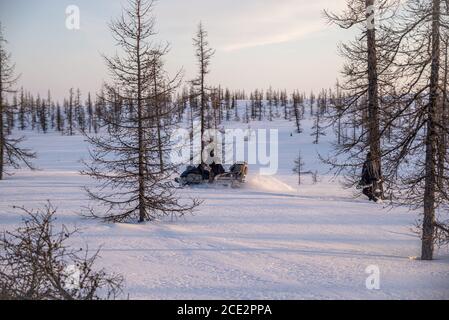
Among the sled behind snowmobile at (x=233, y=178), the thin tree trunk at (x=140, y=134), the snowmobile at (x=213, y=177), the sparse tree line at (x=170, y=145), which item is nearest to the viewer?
the sparse tree line at (x=170, y=145)

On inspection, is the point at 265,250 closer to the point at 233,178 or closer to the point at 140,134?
the point at 140,134

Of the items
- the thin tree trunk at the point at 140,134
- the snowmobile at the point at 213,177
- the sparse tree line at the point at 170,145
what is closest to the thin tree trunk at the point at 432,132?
the sparse tree line at the point at 170,145

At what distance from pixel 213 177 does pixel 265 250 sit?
51.0ft

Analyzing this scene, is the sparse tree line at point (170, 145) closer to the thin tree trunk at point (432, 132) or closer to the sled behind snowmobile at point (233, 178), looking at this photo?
the thin tree trunk at point (432, 132)

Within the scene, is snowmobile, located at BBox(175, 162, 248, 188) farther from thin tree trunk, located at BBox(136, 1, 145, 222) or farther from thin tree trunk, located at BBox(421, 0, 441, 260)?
thin tree trunk, located at BBox(421, 0, 441, 260)

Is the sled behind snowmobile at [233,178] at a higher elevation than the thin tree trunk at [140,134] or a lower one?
lower

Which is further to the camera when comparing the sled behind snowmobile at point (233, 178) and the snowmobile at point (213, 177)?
the snowmobile at point (213, 177)

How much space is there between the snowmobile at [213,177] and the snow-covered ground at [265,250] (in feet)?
Result: 19.4

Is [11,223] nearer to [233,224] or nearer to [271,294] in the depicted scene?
[233,224]

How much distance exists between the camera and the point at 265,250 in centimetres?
1002

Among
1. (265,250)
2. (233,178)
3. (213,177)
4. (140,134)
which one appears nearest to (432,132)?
(265,250)

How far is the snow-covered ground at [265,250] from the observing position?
737 centimetres

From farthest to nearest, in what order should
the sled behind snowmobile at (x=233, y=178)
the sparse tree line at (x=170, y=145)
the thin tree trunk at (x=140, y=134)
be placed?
the sled behind snowmobile at (x=233, y=178) < the thin tree trunk at (x=140, y=134) < the sparse tree line at (x=170, y=145)

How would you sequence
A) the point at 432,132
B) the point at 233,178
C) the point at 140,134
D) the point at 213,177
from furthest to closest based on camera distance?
the point at 213,177
the point at 233,178
the point at 140,134
the point at 432,132
